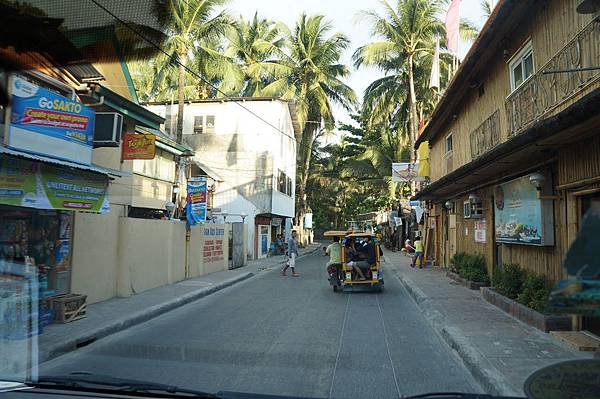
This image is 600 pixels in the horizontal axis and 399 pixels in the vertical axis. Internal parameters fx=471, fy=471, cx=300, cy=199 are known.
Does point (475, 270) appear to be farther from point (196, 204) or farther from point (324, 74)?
point (324, 74)

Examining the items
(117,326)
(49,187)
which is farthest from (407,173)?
(49,187)

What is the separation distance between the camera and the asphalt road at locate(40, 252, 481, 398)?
5.09 meters

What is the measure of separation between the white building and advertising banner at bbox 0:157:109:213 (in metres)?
18.8

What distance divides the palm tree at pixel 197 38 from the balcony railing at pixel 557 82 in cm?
1351

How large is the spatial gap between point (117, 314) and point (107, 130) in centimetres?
405

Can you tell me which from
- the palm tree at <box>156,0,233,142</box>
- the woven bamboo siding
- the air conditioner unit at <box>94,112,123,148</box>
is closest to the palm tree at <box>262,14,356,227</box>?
the palm tree at <box>156,0,233,142</box>

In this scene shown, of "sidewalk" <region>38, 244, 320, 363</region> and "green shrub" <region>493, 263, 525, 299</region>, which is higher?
"green shrub" <region>493, 263, 525, 299</region>

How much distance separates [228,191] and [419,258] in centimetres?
1316

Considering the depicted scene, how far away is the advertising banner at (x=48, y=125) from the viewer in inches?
306

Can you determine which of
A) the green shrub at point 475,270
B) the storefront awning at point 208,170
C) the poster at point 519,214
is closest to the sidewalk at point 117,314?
the green shrub at point 475,270

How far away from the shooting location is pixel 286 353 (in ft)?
21.0

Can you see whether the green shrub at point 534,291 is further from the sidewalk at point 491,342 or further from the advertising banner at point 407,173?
the advertising banner at point 407,173

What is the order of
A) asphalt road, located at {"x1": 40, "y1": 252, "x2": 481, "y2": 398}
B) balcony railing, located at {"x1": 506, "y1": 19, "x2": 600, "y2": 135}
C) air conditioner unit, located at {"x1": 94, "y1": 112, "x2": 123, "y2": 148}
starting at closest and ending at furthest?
asphalt road, located at {"x1": 40, "y1": 252, "x2": 481, "y2": 398} < balcony railing, located at {"x1": 506, "y1": 19, "x2": 600, "y2": 135} < air conditioner unit, located at {"x1": 94, "y1": 112, "x2": 123, "y2": 148}

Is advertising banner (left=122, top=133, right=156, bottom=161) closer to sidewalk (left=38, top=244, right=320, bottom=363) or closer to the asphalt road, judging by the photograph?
sidewalk (left=38, top=244, right=320, bottom=363)
